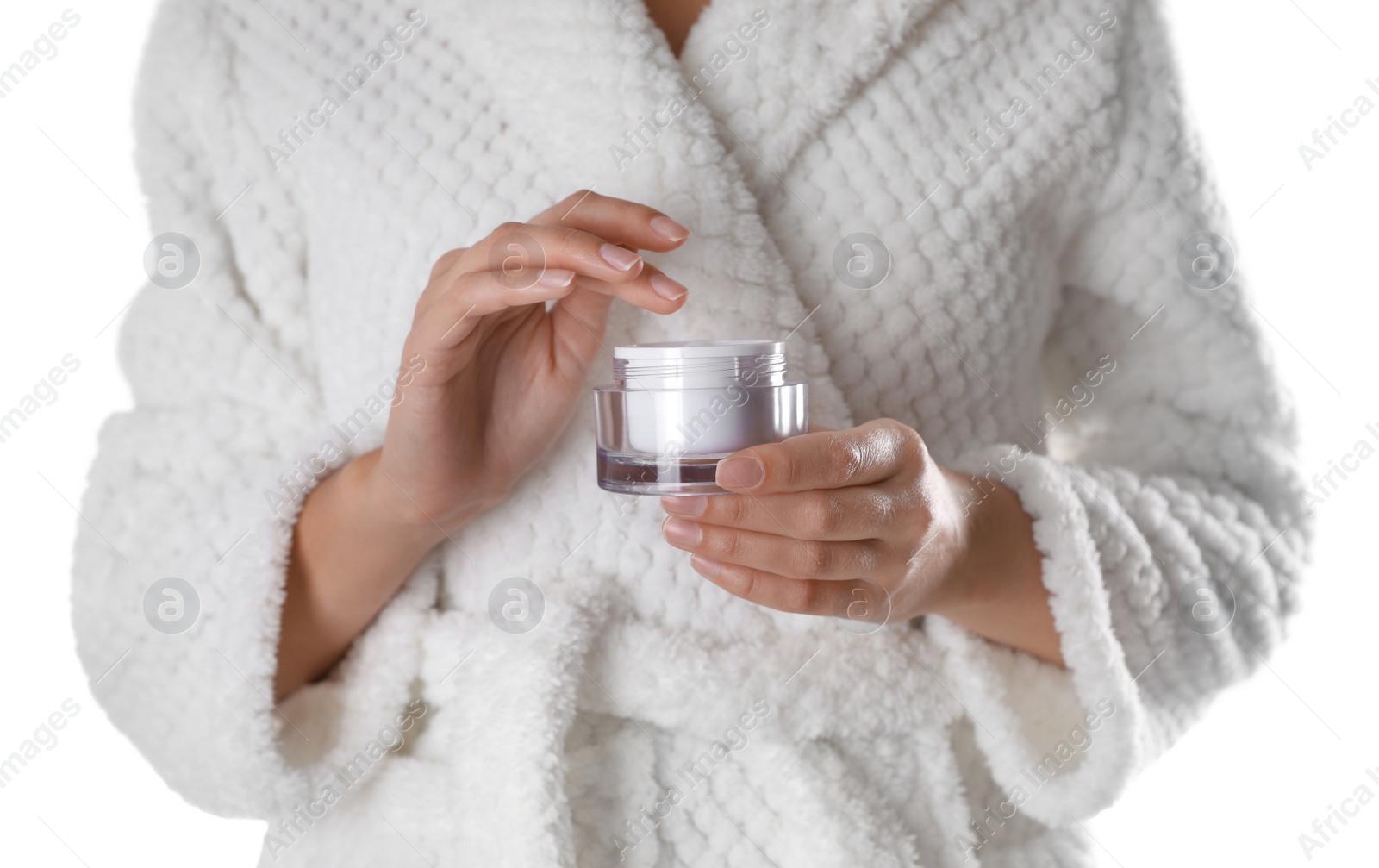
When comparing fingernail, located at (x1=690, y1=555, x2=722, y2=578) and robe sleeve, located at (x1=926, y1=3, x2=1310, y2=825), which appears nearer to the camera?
fingernail, located at (x1=690, y1=555, x2=722, y2=578)

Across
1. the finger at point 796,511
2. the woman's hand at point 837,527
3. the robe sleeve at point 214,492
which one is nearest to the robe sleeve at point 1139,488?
the woman's hand at point 837,527

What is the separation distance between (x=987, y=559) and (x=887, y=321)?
187 millimetres

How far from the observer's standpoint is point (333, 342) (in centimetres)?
71

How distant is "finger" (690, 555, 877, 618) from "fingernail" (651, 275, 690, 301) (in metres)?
0.15

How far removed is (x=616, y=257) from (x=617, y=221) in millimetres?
43

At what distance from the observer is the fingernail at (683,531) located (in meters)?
0.53

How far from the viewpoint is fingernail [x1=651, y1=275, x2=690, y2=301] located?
0.57 meters

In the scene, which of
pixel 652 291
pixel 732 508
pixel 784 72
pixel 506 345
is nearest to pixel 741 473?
pixel 732 508

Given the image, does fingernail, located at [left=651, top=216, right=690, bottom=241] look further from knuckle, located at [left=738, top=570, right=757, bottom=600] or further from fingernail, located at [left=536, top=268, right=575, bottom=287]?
knuckle, located at [left=738, top=570, right=757, bottom=600]

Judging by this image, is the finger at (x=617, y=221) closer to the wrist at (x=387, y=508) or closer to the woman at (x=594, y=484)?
the woman at (x=594, y=484)

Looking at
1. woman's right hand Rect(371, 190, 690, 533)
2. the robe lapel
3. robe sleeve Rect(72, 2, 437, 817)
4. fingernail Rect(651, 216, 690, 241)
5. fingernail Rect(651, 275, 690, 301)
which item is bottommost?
robe sleeve Rect(72, 2, 437, 817)

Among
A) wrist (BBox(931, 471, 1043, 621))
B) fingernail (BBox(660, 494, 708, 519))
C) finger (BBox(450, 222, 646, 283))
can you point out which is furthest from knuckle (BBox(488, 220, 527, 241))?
wrist (BBox(931, 471, 1043, 621))

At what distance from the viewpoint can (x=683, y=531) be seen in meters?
0.53

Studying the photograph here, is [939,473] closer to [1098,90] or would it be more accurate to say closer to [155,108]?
[1098,90]
